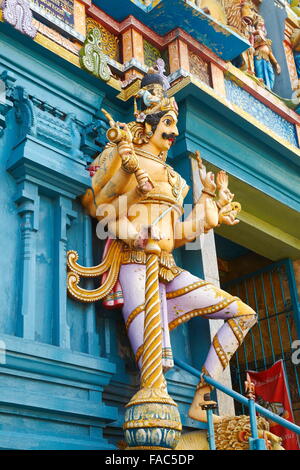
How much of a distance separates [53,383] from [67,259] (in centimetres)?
97

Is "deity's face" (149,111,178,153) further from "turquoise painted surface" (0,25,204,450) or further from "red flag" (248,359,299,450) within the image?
"red flag" (248,359,299,450)

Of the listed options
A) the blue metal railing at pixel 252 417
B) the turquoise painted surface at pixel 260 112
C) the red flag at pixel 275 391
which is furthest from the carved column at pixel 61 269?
the red flag at pixel 275 391

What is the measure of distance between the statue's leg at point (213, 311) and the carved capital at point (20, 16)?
89.2 inches

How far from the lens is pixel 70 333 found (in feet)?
15.5

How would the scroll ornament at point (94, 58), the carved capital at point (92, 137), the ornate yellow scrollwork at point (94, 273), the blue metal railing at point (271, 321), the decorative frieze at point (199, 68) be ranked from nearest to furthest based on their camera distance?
the ornate yellow scrollwork at point (94, 273) → the carved capital at point (92, 137) → the scroll ornament at point (94, 58) → the decorative frieze at point (199, 68) → the blue metal railing at point (271, 321)

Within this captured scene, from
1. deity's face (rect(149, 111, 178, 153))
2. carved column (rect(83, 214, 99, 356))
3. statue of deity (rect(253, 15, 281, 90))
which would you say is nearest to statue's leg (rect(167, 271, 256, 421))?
carved column (rect(83, 214, 99, 356))

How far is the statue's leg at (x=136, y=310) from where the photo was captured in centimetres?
468

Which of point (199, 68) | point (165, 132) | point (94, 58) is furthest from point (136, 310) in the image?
point (199, 68)

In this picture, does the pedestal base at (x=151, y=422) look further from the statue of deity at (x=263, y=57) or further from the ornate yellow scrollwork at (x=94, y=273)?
the statue of deity at (x=263, y=57)

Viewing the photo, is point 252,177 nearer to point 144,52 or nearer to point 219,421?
point 144,52

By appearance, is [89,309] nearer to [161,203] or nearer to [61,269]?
[61,269]

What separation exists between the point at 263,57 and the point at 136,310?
481cm

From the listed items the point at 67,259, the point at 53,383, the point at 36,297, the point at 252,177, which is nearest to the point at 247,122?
the point at 252,177

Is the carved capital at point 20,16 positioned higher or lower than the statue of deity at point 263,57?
lower
